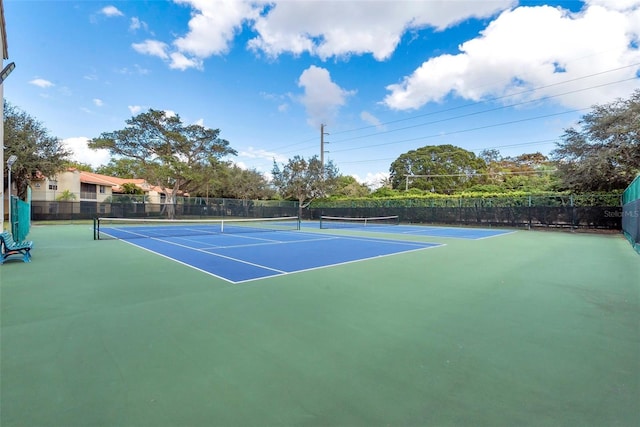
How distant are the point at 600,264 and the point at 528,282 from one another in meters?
3.49

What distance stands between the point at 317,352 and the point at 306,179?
32.4 metres

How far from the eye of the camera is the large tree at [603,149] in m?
15.9

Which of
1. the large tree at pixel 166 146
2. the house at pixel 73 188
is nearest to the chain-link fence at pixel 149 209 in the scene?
the large tree at pixel 166 146

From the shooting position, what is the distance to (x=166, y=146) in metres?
28.2

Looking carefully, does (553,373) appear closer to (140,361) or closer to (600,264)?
(140,361)

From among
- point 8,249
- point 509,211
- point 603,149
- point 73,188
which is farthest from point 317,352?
point 73,188

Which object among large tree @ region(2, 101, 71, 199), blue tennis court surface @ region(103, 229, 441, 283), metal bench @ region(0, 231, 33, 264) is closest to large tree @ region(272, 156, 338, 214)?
large tree @ region(2, 101, 71, 199)

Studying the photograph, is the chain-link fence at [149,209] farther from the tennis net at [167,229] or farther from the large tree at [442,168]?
the large tree at [442,168]

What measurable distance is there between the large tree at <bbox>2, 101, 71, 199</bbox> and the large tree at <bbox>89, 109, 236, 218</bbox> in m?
3.42

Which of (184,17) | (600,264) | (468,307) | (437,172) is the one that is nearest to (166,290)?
(468,307)

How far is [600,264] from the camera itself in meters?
7.16

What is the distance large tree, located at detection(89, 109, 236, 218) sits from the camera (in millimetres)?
26891

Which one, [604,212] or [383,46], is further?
[383,46]

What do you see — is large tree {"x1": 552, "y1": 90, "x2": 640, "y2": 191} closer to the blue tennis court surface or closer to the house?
the blue tennis court surface
